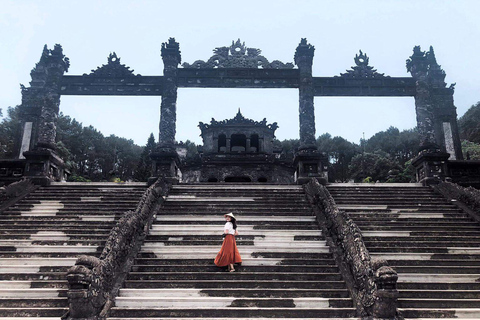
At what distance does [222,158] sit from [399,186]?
562 inches

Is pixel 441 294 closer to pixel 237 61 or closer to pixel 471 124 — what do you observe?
pixel 237 61

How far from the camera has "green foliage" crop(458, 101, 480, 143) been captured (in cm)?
3864

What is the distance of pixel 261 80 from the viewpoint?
16297 mm

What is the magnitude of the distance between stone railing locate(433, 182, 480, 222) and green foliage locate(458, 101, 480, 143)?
103 ft

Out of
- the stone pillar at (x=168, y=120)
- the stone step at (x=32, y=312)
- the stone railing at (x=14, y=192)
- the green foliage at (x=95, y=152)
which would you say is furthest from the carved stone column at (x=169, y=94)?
the green foliage at (x=95, y=152)

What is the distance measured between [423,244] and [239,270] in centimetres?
410

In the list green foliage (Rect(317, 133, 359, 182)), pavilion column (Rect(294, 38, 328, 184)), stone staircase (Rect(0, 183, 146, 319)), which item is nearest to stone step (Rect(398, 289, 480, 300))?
stone staircase (Rect(0, 183, 146, 319))

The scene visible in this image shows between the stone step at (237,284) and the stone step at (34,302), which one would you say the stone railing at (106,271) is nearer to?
the stone step at (237,284)

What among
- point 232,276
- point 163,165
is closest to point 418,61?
point 163,165

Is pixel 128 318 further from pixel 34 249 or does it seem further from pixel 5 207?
pixel 5 207

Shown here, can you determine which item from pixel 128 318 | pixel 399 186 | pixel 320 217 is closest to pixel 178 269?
pixel 128 318

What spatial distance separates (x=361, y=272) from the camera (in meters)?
6.21

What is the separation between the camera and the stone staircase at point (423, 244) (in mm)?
6172

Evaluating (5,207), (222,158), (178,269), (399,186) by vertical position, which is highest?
(222,158)
